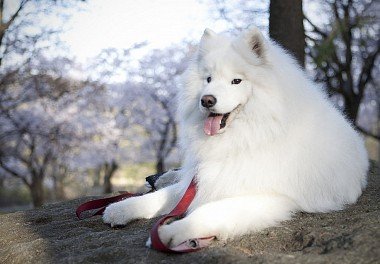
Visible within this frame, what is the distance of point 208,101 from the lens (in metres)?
2.76

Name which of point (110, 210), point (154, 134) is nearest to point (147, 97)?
point (154, 134)

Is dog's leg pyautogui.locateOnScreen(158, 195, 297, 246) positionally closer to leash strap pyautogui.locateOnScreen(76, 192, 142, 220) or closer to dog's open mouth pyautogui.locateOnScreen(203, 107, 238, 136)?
dog's open mouth pyautogui.locateOnScreen(203, 107, 238, 136)

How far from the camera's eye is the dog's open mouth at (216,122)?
114 inches

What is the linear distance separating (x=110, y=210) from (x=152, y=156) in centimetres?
1820

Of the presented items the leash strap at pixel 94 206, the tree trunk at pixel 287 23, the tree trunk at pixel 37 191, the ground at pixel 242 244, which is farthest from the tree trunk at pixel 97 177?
the ground at pixel 242 244

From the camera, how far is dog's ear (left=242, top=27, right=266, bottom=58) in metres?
2.90

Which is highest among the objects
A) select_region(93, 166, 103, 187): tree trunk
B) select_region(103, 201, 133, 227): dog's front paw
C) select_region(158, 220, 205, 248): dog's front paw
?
select_region(158, 220, 205, 248): dog's front paw

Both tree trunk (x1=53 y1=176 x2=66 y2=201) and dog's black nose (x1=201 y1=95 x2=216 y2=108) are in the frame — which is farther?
tree trunk (x1=53 y1=176 x2=66 y2=201)

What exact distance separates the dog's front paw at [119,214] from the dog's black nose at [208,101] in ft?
3.64

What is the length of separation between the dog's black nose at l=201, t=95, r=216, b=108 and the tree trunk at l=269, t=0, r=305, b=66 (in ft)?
11.6

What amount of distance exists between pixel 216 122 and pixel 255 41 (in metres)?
0.67

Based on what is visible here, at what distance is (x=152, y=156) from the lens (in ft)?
70.2

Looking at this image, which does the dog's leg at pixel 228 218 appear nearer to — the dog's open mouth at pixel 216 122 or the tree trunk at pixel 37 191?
the dog's open mouth at pixel 216 122

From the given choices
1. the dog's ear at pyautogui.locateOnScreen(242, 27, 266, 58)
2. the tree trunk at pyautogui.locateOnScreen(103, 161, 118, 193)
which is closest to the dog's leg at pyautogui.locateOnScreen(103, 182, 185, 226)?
the dog's ear at pyautogui.locateOnScreen(242, 27, 266, 58)
